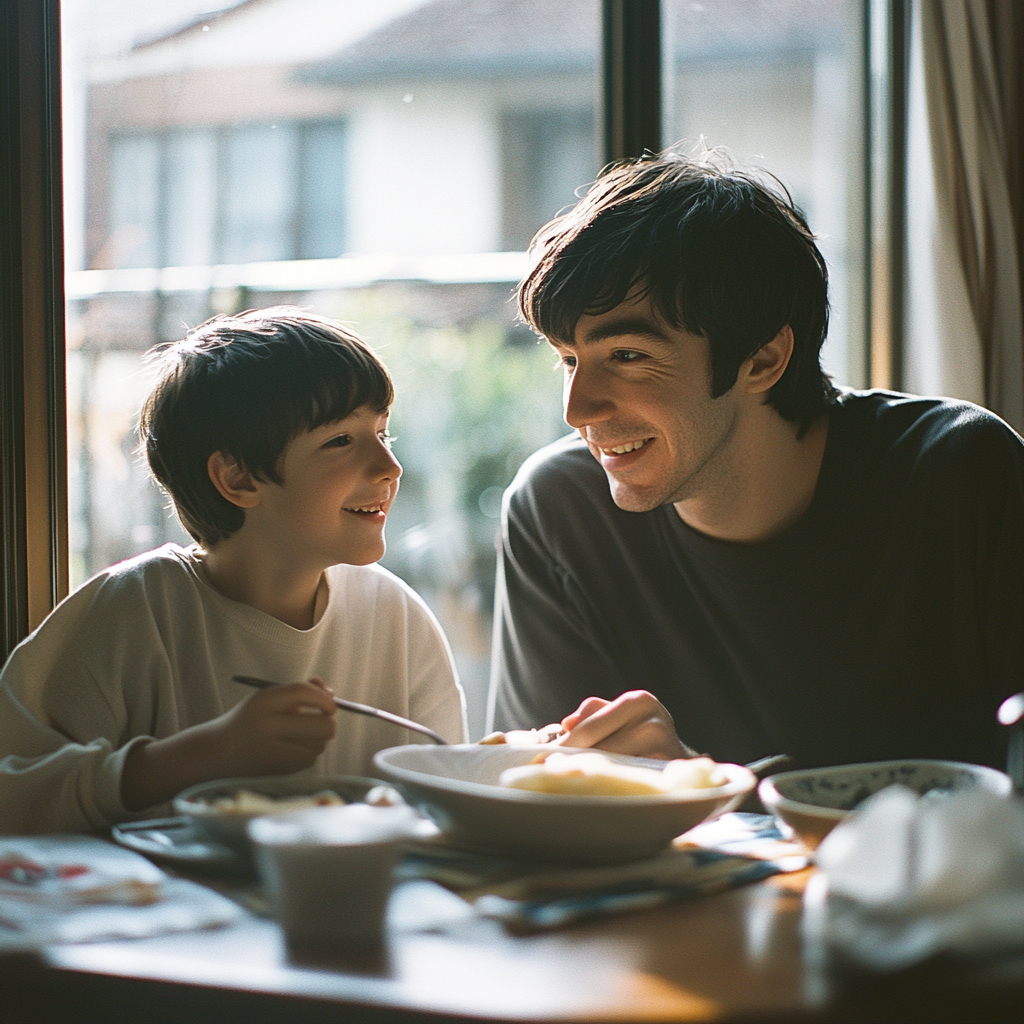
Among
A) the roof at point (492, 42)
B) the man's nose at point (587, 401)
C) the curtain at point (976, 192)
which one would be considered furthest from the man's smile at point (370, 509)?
the curtain at point (976, 192)

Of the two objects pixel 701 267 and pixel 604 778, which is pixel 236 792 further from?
pixel 701 267

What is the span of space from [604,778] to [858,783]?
11.3 inches

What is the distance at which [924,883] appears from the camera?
2.15ft

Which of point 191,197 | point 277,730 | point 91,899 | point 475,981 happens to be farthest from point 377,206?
point 475,981

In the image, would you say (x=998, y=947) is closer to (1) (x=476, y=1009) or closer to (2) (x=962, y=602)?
(1) (x=476, y=1009)

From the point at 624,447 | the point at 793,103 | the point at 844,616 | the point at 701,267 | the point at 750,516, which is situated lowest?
the point at 844,616

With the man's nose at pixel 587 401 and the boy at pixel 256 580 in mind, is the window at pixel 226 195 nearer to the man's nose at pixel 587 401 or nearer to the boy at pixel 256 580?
the boy at pixel 256 580

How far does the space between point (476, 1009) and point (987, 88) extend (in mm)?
2231

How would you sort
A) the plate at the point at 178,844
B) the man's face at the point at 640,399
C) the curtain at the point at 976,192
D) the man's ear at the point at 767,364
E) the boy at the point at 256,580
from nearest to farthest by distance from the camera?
the plate at the point at 178,844 → the boy at the point at 256,580 → the man's face at the point at 640,399 → the man's ear at the point at 767,364 → the curtain at the point at 976,192

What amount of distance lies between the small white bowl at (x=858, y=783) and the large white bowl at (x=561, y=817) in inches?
2.0

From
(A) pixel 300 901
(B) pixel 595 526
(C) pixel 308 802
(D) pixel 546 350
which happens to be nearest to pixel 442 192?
(D) pixel 546 350

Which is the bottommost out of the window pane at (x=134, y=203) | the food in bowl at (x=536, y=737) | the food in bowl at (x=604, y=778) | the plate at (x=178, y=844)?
the plate at (x=178, y=844)

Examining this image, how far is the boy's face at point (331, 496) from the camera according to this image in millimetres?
1379

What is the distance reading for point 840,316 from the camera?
2619 millimetres
